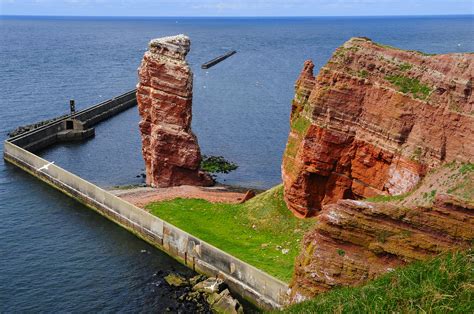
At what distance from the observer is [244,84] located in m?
131

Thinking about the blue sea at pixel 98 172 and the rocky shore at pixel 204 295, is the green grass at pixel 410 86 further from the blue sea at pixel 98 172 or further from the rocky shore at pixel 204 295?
the blue sea at pixel 98 172

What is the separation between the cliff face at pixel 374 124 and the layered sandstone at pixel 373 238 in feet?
35.6

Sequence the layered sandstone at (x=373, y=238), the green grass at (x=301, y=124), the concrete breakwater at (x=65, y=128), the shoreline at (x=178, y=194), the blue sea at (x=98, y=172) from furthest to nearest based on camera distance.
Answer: the concrete breakwater at (x=65, y=128)
the shoreline at (x=178, y=194)
the green grass at (x=301, y=124)
the blue sea at (x=98, y=172)
the layered sandstone at (x=373, y=238)

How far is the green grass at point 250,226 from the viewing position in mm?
40438

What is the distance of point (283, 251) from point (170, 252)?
32.4ft

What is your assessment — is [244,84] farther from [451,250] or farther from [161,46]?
[451,250]

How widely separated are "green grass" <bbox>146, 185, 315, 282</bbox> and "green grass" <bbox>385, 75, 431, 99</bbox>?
1206 centimetres

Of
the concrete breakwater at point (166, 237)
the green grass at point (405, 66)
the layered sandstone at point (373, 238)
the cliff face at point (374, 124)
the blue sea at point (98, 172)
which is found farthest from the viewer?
the blue sea at point (98, 172)

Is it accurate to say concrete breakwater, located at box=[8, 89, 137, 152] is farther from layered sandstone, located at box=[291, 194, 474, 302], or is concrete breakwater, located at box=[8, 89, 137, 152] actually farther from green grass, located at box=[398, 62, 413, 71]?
layered sandstone, located at box=[291, 194, 474, 302]

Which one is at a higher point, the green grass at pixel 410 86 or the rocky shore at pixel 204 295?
the green grass at pixel 410 86

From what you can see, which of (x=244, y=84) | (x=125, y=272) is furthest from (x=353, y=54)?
(x=244, y=84)

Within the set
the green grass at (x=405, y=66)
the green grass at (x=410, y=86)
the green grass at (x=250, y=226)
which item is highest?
the green grass at (x=405, y=66)

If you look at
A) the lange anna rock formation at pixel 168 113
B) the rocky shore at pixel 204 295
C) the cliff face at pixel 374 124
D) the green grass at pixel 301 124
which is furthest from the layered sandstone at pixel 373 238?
the lange anna rock formation at pixel 168 113

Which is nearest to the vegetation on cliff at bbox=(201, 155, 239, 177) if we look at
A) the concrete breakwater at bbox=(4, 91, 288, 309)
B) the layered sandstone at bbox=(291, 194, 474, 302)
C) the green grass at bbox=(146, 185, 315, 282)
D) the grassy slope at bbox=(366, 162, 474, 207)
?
the concrete breakwater at bbox=(4, 91, 288, 309)
